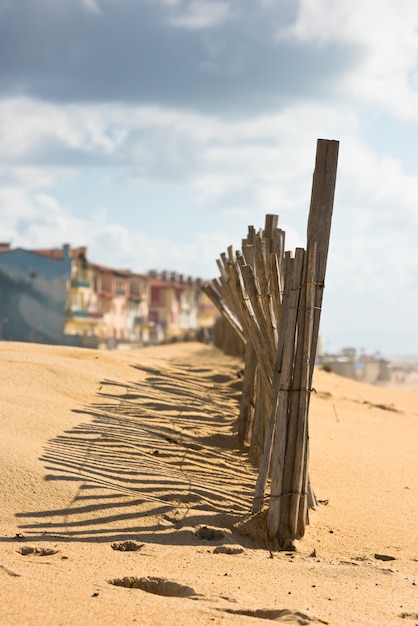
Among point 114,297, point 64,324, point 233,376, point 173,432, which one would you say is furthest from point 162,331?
point 173,432

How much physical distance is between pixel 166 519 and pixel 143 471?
0.81m

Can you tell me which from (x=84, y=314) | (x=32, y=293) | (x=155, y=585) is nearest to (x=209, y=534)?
(x=155, y=585)

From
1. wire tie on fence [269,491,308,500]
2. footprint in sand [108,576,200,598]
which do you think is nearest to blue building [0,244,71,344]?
wire tie on fence [269,491,308,500]

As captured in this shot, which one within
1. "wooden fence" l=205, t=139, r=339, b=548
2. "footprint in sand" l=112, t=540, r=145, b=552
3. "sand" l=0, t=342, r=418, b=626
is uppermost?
"wooden fence" l=205, t=139, r=339, b=548

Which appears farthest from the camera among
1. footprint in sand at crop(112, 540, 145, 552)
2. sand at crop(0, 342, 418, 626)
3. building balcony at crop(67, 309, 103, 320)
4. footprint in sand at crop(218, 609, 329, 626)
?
building balcony at crop(67, 309, 103, 320)

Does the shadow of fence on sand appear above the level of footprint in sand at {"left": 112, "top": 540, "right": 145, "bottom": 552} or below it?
above

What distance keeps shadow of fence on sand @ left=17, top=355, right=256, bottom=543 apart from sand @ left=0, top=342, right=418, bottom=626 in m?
0.01

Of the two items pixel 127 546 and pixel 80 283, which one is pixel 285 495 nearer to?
pixel 127 546

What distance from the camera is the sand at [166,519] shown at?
12.5 feet

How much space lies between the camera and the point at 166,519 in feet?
17.0

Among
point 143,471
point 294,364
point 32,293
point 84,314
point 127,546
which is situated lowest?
point 127,546

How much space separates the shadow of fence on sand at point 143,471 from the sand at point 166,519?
0.05 ft

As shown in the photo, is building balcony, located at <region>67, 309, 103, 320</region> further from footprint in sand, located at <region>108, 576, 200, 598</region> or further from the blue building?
footprint in sand, located at <region>108, 576, 200, 598</region>

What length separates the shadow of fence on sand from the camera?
5035 millimetres
